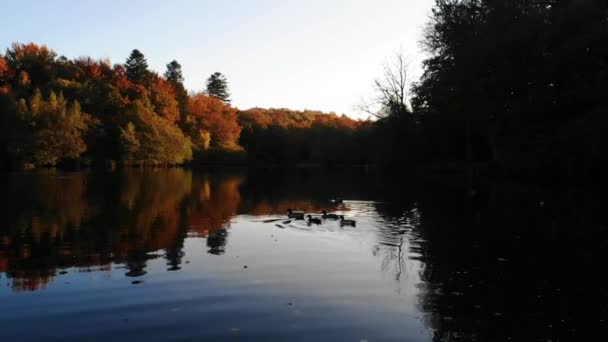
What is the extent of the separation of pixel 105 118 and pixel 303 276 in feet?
260

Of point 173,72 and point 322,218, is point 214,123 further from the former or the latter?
point 322,218

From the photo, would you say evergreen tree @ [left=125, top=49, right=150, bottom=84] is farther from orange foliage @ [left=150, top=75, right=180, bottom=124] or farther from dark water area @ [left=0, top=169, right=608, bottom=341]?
dark water area @ [left=0, top=169, right=608, bottom=341]

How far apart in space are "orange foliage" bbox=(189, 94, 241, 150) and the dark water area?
84737mm

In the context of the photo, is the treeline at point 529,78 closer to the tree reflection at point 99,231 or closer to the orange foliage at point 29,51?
the tree reflection at point 99,231

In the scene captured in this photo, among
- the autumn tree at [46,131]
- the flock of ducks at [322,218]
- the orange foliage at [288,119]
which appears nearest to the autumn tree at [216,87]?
the orange foliage at [288,119]

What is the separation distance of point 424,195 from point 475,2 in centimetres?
2244

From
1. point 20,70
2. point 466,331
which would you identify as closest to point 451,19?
point 466,331

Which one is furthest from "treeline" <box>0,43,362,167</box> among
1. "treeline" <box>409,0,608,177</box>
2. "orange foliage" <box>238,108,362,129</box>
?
"treeline" <box>409,0,608,177</box>

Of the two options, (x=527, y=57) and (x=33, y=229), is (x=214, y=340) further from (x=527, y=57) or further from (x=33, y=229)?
(x=527, y=57)

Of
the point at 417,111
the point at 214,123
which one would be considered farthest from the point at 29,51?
the point at 417,111

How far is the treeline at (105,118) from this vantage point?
68.6m

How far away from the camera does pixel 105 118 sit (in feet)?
272

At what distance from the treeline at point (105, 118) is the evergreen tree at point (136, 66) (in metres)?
0.20

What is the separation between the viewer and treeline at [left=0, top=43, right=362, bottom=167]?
6862cm
